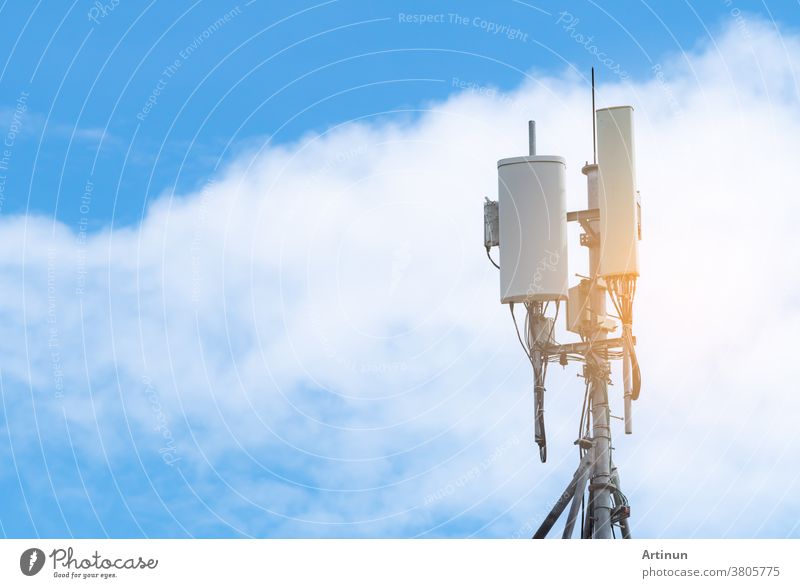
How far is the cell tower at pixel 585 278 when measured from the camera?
→ 4034 cm

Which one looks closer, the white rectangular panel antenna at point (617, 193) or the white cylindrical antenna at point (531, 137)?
the white rectangular panel antenna at point (617, 193)

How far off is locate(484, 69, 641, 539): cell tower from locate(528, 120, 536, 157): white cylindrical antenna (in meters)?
0.03

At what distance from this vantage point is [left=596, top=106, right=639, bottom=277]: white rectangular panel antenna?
40.2 meters

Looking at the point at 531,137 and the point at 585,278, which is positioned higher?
the point at 531,137

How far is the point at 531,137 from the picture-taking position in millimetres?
41969

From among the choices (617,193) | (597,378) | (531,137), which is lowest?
(597,378)

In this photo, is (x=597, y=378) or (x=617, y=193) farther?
(x=597, y=378)

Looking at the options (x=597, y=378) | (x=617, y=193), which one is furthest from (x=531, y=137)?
(x=597, y=378)

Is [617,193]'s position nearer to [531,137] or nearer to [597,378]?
[531,137]

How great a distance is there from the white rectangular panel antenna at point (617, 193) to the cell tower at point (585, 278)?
1.0 inches

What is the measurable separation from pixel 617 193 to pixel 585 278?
8.54ft

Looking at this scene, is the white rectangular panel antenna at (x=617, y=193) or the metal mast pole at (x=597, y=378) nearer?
the white rectangular panel antenna at (x=617, y=193)

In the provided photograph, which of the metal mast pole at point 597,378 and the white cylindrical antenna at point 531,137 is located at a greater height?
the white cylindrical antenna at point 531,137
